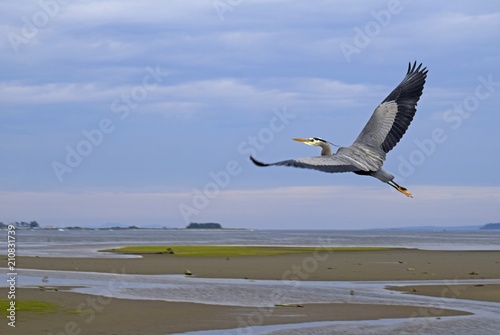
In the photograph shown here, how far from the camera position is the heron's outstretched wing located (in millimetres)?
13953

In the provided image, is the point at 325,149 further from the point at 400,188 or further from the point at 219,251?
the point at 219,251

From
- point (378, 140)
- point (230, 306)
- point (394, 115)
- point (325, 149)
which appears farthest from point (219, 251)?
point (325, 149)

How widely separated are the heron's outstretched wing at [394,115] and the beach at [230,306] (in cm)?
906

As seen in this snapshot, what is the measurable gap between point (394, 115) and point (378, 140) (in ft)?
3.20

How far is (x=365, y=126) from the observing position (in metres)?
14.4

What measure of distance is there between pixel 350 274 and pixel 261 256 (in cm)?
1483

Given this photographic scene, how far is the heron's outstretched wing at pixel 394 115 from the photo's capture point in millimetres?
13953

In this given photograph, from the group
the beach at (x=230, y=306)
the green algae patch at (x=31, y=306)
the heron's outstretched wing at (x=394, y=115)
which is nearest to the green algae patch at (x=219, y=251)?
the beach at (x=230, y=306)

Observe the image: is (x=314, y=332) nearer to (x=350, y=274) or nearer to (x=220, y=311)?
(x=220, y=311)

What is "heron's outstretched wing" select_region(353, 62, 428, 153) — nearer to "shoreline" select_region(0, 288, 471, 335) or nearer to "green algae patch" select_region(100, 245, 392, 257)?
"shoreline" select_region(0, 288, 471, 335)

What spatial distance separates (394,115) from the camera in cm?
1469

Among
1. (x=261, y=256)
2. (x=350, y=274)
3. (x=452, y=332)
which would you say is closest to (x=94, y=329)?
(x=452, y=332)

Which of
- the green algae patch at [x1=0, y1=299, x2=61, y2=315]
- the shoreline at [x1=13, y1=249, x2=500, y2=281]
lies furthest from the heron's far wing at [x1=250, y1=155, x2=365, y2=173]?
the shoreline at [x1=13, y1=249, x2=500, y2=281]

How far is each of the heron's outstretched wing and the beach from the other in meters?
9.06
